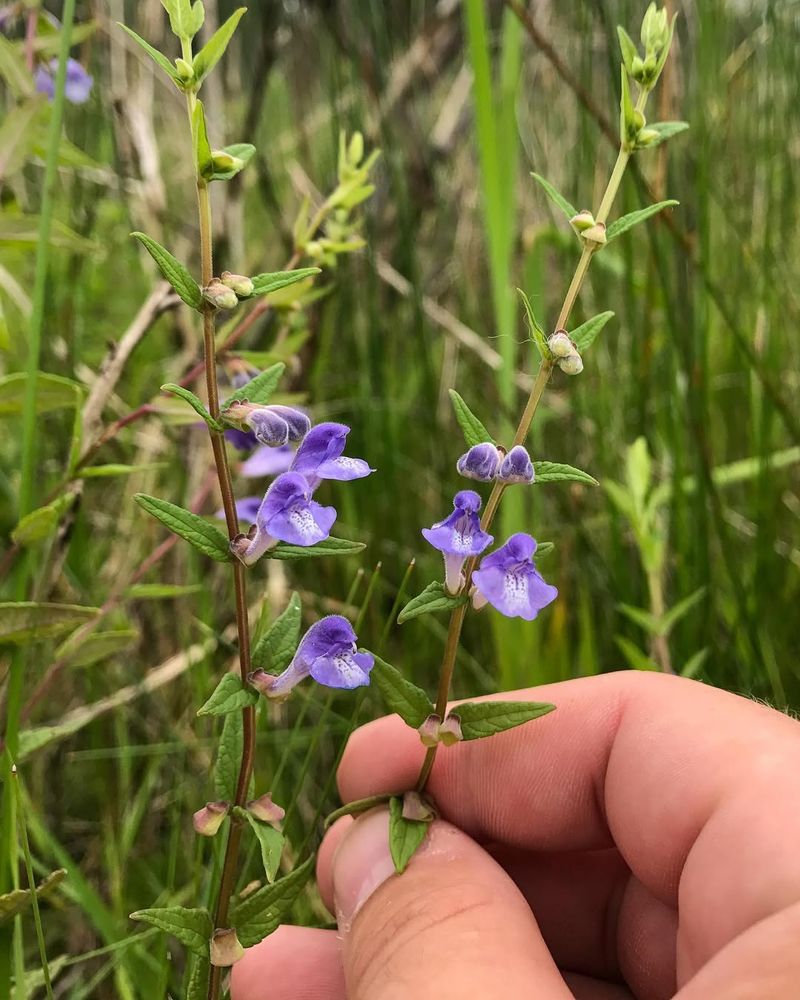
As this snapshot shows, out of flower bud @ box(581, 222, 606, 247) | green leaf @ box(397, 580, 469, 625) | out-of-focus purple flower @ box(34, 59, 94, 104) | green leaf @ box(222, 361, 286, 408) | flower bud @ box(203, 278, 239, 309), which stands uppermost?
out-of-focus purple flower @ box(34, 59, 94, 104)

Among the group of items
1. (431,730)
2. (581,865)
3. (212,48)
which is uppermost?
(212,48)

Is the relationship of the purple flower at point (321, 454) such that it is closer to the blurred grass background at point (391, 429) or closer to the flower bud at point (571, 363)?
the flower bud at point (571, 363)

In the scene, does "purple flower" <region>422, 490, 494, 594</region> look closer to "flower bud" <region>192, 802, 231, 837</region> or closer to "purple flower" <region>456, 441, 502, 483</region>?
"purple flower" <region>456, 441, 502, 483</region>

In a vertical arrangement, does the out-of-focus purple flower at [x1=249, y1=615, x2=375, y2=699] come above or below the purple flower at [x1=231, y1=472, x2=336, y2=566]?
below

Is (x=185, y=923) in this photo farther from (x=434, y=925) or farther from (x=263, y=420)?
(x=263, y=420)

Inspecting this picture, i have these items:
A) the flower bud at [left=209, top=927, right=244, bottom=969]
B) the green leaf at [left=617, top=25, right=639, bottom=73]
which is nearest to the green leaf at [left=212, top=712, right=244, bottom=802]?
the flower bud at [left=209, top=927, right=244, bottom=969]

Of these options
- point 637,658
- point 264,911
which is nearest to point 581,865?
point 637,658
